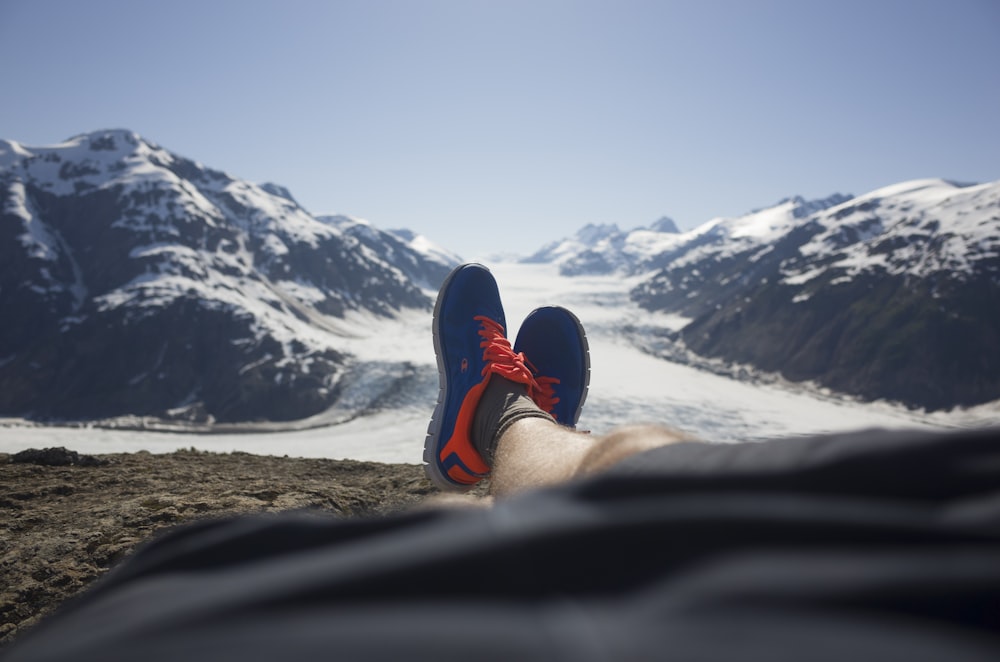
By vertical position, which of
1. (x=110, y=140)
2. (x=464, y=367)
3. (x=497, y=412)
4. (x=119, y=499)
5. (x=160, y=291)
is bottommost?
(x=119, y=499)

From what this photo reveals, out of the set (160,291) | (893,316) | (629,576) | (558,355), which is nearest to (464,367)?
(558,355)

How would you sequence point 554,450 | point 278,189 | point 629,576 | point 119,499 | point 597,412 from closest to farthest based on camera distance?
point 629,576 < point 554,450 < point 119,499 < point 597,412 < point 278,189

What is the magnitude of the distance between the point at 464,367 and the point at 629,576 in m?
3.53

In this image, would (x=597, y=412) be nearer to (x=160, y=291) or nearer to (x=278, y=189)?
(x=160, y=291)

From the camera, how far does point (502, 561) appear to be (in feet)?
1.98

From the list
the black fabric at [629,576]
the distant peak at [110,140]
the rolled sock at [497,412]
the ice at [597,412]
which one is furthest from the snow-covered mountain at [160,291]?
the black fabric at [629,576]

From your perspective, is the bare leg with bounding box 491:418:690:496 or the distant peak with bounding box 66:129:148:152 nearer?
the bare leg with bounding box 491:418:690:496

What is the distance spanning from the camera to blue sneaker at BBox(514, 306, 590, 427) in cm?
463

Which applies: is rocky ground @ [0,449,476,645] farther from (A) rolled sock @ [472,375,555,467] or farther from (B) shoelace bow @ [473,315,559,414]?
(B) shoelace bow @ [473,315,559,414]

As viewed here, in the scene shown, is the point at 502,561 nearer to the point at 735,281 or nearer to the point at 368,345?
the point at 368,345

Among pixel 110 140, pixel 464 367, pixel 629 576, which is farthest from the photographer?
pixel 110 140

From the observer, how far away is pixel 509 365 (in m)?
3.73

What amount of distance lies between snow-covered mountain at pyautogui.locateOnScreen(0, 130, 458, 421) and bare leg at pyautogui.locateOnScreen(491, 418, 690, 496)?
195ft

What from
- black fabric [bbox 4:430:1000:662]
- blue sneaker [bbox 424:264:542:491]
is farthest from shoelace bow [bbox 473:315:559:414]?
black fabric [bbox 4:430:1000:662]
